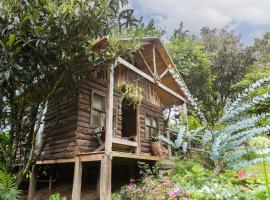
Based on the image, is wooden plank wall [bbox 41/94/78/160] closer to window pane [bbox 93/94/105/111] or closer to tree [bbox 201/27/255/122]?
window pane [bbox 93/94/105/111]

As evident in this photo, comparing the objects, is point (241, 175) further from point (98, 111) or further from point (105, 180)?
point (98, 111)

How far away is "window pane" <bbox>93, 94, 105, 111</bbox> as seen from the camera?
9.60m

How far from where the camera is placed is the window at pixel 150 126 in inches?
487

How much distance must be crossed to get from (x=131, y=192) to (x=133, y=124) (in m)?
6.53

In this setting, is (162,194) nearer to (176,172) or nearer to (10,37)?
(176,172)

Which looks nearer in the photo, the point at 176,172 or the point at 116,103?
the point at 176,172

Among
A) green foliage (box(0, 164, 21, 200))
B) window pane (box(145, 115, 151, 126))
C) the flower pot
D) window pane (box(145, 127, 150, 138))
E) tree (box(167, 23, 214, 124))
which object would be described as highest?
tree (box(167, 23, 214, 124))

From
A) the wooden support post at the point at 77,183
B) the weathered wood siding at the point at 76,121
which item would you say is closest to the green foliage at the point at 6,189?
the wooden support post at the point at 77,183

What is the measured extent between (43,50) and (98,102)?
3.39 m

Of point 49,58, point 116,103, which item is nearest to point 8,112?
point 49,58

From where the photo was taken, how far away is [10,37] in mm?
6461

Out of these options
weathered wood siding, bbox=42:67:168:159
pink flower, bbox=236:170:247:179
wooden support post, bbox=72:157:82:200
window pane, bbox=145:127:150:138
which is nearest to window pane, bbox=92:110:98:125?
weathered wood siding, bbox=42:67:168:159

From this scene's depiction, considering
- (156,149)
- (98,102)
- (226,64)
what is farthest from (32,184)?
(226,64)

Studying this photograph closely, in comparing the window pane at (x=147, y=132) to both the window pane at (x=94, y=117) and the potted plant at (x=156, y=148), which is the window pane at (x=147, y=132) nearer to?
the potted plant at (x=156, y=148)
